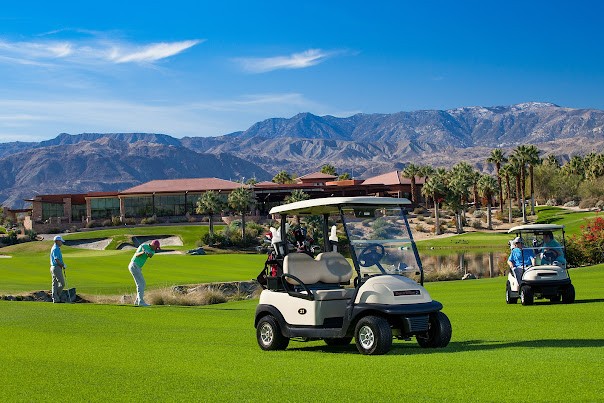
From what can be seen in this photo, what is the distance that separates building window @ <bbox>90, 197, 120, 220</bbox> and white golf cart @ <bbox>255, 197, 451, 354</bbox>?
85.0 m

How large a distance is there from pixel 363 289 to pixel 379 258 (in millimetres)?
653

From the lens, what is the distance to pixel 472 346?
406 inches

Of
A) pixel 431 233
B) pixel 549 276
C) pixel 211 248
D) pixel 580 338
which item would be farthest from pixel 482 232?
pixel 580 338

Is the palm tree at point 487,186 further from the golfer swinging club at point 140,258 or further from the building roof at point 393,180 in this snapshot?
the golfer swinging club at point 140,258

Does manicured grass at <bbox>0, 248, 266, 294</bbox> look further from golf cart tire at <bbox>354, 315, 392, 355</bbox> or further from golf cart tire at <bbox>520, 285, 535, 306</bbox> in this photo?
golf cart tire at <bbox>354, 315, 392, 355</bbox>

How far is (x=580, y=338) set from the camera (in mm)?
11008

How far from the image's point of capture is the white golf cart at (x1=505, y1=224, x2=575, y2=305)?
1639cm

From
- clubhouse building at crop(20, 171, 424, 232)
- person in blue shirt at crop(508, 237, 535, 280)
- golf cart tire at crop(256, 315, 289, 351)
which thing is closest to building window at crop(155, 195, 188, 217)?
clubhouse building at crop(20, 171, 424, 232)

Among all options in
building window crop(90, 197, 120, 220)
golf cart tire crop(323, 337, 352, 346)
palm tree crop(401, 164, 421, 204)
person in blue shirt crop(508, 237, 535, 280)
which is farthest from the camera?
palm tree crop(401, 164, 421, 204)

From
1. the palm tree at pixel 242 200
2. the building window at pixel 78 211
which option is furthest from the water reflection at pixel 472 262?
the building window at pixel 78 211

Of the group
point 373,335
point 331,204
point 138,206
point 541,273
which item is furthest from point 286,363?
point 138,206

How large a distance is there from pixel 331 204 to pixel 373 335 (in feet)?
6.85

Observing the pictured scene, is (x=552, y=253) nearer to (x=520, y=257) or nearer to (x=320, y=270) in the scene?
(x=520, y=257)

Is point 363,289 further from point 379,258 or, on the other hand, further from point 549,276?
point 549,276
